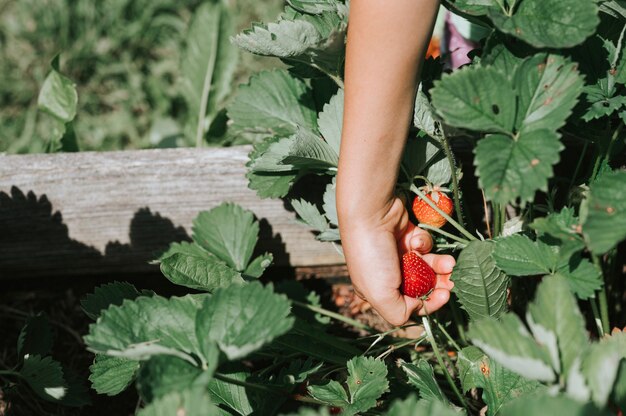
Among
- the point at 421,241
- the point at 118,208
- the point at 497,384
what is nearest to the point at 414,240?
the point at 421,241

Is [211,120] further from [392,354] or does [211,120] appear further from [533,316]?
[533,316]

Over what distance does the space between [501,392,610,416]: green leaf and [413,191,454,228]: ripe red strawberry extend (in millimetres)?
404

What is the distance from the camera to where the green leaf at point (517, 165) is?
2.14 ft

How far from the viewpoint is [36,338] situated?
103 centimetres

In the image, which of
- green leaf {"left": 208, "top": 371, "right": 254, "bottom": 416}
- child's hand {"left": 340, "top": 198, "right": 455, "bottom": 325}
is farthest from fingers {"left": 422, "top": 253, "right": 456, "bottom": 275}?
green leaf {"left": 208, "top": 371, "right": 254, "bottom": 416}

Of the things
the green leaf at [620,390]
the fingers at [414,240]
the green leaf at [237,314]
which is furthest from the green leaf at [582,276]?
the green leaf at [237,314]

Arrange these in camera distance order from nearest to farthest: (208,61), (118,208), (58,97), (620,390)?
(620,390) → (118,208) → (58,97) → (208,61)

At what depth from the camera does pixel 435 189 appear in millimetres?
Answer: 938

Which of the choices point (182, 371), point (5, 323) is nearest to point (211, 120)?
point (5, 323)

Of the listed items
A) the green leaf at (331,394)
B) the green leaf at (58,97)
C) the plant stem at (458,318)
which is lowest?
the green leaf at (331,394)

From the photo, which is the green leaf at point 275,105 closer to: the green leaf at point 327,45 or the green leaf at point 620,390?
the green leaf at point 327,45

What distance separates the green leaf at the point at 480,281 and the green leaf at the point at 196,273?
30 cm

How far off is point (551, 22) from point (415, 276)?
14.5 inches

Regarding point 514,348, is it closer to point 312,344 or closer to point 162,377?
point 162,377
